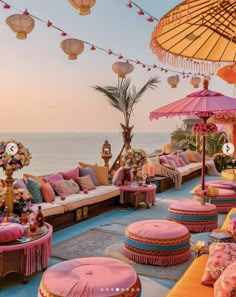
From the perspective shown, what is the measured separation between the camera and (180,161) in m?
Result: 12.0

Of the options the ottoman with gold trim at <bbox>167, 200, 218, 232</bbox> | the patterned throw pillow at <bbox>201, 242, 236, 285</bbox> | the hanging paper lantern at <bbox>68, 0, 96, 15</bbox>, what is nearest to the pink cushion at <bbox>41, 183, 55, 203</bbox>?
the ottoman with gold trim at <bbox>167, 200, 218, 232</bbox>

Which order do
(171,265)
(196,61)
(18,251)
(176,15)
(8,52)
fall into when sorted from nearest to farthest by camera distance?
(176,15), (196,61), (18,251), (171,265), (8,52)

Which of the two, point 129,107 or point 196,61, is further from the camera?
point 129,107

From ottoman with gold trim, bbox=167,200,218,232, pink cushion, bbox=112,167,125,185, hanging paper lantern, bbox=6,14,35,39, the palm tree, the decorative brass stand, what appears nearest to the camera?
the decorative brass stand

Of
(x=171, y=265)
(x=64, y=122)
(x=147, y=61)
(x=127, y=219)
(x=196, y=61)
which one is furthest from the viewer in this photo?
(x=64, y=122)

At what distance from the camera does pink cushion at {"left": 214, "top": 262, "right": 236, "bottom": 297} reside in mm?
2303

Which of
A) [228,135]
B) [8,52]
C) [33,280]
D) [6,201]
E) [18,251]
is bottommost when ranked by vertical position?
Result: [33,280]

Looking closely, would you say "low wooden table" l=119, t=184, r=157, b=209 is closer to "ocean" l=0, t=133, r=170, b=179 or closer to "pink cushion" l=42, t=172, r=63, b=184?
"pink cushion" l=42, t=172, r=63, b=184

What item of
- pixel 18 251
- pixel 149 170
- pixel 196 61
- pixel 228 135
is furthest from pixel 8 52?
pixel 196 61

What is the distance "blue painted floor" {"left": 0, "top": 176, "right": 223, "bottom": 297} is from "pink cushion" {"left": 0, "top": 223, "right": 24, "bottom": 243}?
460 millimetres

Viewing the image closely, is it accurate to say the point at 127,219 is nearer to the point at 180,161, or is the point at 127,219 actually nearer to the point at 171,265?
the point at 171,265

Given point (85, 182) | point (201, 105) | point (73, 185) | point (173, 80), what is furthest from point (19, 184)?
point (173, 80)

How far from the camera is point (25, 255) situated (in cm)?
388

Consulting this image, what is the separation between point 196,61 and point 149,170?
712 centimetres
